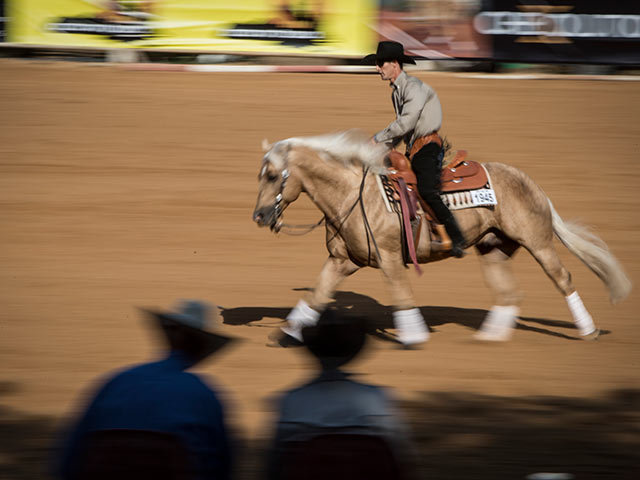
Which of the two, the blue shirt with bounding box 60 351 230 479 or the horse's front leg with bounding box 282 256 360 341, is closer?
the blue shirt with bounding box 60 351 230 479

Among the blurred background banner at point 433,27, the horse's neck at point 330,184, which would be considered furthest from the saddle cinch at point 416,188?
the blurred background banner at point 433,27

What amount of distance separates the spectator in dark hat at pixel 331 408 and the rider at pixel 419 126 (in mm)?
4953

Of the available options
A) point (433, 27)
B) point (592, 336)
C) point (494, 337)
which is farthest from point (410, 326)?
point (433, 27)

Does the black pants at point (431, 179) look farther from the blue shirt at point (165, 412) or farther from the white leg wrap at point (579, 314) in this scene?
the blue shirt at point (165, 412)

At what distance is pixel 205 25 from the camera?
2058cm

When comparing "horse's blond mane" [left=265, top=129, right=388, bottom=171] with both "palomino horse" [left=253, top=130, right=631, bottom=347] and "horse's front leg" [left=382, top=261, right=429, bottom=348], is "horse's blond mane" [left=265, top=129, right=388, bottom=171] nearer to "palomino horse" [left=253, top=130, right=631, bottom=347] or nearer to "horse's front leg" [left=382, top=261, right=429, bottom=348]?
"palomino horse" [left=253, top=130, right=631, bottom=347]

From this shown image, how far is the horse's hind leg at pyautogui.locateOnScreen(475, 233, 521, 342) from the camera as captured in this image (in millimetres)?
8625

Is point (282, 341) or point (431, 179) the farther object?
point (282, 341)

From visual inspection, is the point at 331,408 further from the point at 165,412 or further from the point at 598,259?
the point at 598,259

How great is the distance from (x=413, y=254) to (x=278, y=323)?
Answer: 1941 mm

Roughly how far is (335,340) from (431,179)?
505 cm

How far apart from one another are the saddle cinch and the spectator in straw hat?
486cm

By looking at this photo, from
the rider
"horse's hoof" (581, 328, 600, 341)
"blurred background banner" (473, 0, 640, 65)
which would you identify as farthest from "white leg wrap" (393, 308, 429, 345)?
"blurred background banner" (473, 0, 640, 65)

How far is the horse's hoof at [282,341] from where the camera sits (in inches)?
Result: 327
